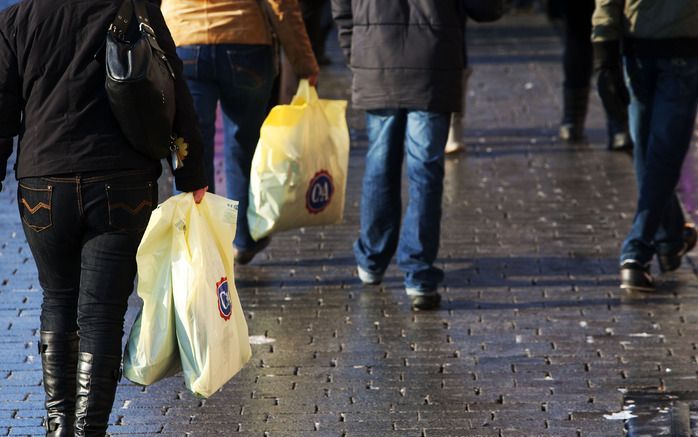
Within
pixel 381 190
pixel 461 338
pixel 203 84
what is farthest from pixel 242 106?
pixel 461 338

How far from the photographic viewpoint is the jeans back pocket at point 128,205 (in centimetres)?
423

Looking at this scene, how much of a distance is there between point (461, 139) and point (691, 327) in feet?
14.0

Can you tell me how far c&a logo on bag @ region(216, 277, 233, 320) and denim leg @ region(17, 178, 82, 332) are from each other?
1.48ft

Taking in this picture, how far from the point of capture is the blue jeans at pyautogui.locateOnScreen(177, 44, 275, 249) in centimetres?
663

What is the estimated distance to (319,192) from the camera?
680 centimetres

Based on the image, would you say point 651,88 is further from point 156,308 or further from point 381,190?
point 156,308

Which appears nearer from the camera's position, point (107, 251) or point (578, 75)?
point (107, 251)

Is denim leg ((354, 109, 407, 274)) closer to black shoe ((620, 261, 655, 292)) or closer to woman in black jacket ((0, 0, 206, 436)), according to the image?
black shoe ((620, 261, 655, 292))

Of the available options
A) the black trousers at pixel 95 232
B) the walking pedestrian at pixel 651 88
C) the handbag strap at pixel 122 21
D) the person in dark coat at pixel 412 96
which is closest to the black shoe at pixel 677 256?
the walking pedestrian at pixel 651 88

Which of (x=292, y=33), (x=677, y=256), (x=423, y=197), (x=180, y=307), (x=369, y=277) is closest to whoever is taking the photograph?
(x=180, y=307)

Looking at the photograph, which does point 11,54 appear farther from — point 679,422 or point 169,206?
point 679,422

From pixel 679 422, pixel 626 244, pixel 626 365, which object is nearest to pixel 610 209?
pixel 626 244

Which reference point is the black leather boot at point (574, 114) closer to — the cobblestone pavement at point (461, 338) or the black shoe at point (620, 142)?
the black shoe at point (620, 142)

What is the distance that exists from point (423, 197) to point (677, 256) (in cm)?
148
